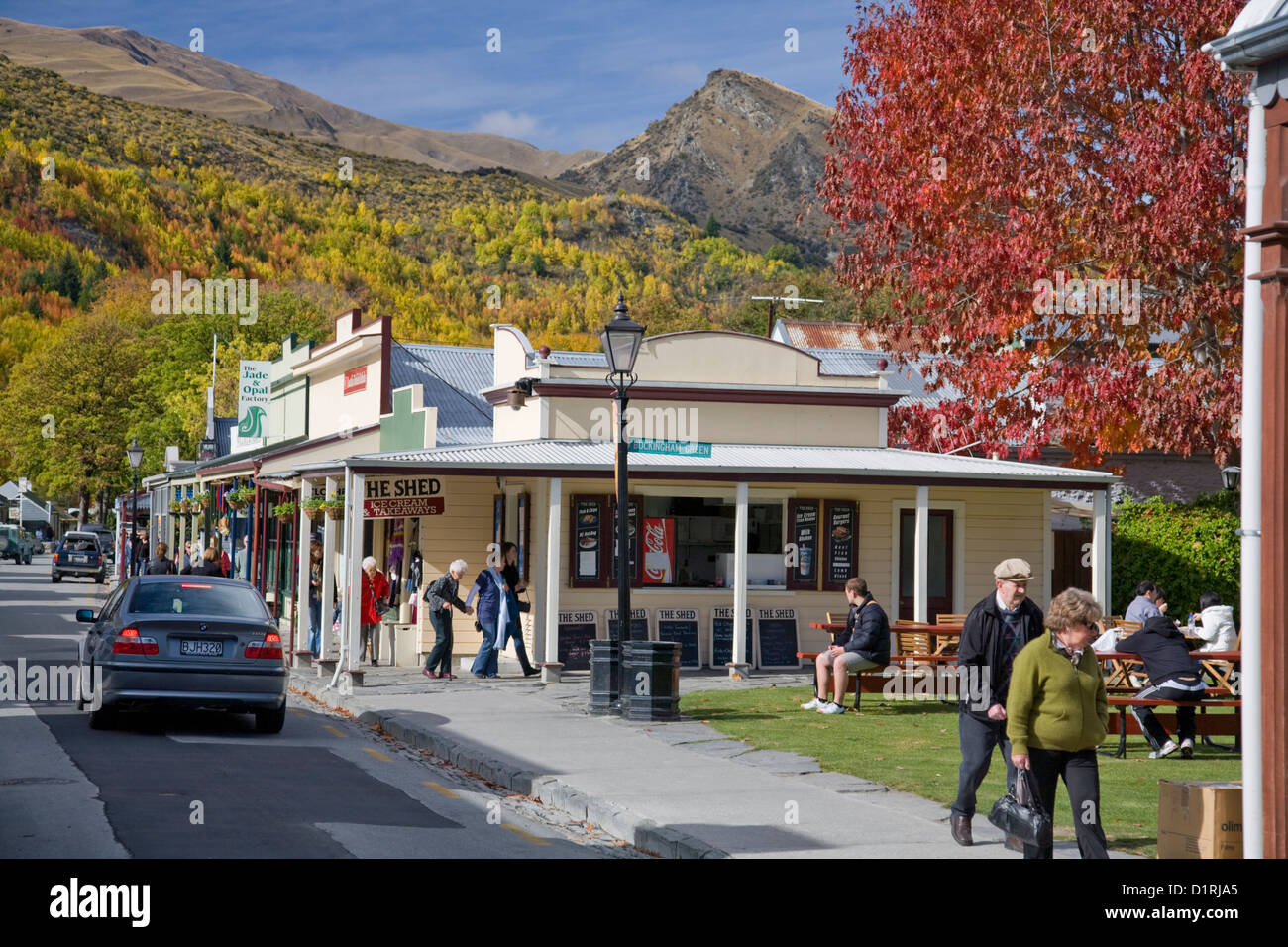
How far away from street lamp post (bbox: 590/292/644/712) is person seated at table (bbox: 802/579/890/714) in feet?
7.22

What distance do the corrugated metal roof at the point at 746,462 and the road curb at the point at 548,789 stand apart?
13.9 feet

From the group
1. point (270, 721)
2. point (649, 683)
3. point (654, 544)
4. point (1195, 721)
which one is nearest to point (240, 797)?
point (270, 721)

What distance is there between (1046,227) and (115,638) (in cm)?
1383

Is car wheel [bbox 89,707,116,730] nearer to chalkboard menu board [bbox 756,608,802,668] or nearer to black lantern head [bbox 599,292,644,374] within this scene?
black lantern head [bbox 599,292,644,374]

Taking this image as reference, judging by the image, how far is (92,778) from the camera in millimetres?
10797

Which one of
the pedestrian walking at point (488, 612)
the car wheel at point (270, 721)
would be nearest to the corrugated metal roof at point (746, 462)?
the pedestrian walking at point (488, 612)

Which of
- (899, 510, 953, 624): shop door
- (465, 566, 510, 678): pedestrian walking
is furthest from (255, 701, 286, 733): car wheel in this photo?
(899, 510, 953, 624): shop door

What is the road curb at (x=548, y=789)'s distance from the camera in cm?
902

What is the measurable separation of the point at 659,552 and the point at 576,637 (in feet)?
6.36

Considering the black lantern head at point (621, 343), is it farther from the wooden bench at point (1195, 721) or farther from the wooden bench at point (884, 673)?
the wooden bench at point (1195, 721)

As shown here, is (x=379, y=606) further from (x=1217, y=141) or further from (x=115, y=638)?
(x=1217, y=141)

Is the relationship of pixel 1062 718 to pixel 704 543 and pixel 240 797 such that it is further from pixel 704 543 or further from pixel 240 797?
pixel 704 543

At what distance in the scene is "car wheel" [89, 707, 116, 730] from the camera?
1377cm
